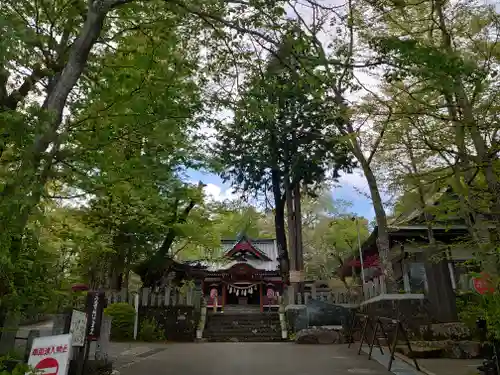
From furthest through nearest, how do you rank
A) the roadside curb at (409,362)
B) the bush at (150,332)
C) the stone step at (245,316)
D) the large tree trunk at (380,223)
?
the stone step at (245,316), the bush at (150,332), the large tree trunk at (380,223), the roadside curb at (409,362)

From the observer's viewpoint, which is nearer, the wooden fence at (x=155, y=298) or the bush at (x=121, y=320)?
the bush at (x=121, y=320)

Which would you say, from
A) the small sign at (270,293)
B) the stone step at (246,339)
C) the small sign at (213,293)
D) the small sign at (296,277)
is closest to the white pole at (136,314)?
the stone step at (246,339)

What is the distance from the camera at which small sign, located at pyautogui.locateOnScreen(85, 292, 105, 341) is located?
674 centimetres

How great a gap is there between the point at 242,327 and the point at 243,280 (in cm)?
832

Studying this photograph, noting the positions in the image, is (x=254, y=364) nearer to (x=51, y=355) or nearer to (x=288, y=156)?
(x=51, y=355)

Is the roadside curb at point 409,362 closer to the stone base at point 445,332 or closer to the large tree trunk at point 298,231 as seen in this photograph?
the stone base at point 445,332

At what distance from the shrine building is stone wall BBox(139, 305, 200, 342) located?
7.87 meters

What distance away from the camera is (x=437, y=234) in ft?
55.9

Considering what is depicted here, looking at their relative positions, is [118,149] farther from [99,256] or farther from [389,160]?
[99,256]

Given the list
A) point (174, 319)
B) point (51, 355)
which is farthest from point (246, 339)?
point (51, 355)

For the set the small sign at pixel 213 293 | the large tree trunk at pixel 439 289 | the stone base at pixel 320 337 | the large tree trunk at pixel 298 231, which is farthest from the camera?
the small sign at pixel 213 293

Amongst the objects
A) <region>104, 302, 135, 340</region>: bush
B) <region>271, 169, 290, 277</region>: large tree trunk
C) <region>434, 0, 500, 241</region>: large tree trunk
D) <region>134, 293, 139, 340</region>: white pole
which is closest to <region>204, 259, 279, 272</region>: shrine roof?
<region>271, 169, 290, 277</region>: large tree trunk

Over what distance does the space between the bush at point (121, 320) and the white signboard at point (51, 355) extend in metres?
13.6

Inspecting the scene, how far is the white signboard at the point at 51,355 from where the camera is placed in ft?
15.6
